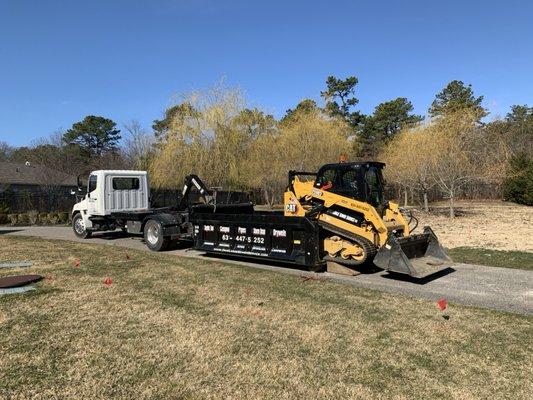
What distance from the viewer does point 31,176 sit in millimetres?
47531

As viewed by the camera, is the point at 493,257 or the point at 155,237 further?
the point at 155,237

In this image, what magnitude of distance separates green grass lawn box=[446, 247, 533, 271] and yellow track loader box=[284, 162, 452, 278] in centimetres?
202

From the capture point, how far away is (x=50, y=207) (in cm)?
3309

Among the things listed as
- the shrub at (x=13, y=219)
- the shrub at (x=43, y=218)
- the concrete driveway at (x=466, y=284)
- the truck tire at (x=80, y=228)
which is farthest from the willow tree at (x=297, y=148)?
the concrete driveway at (x=466, y=284)

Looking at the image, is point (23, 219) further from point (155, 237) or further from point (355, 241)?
point (355, 241)

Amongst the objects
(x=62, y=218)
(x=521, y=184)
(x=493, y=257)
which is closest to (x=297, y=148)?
(x=62, y=218)

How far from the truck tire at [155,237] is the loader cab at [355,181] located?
507cm

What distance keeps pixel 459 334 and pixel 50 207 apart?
32.7m

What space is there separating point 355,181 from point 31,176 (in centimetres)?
4551

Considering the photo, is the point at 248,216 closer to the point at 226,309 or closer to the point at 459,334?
the point at 226,309

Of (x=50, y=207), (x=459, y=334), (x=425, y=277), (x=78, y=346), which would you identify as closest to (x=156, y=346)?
(x=78, y=346)

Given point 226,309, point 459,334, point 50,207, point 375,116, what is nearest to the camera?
point 459,334

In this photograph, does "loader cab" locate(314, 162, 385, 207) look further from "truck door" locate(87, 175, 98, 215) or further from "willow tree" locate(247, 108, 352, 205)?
"willow tree" locate(247, 108, 352, 205)

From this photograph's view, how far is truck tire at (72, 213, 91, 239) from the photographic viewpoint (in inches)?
666
